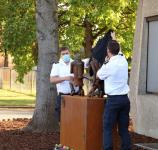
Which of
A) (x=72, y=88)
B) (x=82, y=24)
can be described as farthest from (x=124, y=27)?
(x=72, y=88)

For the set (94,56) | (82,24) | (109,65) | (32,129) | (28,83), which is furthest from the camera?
(28,83)

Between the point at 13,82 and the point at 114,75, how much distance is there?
43.3 meters

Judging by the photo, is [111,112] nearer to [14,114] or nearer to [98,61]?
[98,61]

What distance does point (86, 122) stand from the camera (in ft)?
29.7

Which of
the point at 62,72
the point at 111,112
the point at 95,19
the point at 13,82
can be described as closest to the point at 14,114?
the point at 95,19

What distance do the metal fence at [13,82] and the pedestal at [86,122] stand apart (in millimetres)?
37177

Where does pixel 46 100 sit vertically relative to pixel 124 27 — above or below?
below

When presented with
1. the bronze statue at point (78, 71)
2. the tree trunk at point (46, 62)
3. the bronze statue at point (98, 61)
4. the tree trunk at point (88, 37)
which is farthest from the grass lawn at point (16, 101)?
the bronze statue at point (98, 61)

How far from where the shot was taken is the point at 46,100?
12938 millimetres

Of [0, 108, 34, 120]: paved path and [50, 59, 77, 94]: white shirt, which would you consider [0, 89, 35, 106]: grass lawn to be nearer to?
[0, 108, 34, 120]: paved path

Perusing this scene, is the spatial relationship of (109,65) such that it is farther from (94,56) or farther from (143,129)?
(143,129)

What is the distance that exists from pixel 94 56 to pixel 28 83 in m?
38.3

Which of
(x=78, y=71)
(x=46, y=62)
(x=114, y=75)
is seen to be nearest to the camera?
(x=114, y=75)

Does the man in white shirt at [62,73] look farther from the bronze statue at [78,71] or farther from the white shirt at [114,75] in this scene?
the white shirt at [114,75]
